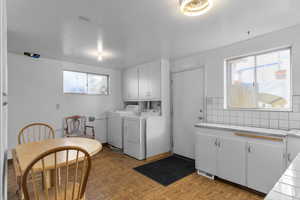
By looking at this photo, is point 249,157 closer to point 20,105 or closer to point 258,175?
point 258,175

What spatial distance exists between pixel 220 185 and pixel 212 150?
515mm

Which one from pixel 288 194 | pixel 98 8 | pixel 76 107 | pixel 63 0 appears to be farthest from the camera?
pixel 76 107

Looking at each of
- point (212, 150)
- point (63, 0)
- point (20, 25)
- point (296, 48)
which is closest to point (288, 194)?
point (212, 150)

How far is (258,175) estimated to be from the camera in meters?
2.03

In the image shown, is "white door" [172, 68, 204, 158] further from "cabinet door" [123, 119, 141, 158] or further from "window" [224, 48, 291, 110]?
"cabinet door" [123, 119, 141, 158]

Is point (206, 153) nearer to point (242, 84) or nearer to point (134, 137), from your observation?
point (242, 84)

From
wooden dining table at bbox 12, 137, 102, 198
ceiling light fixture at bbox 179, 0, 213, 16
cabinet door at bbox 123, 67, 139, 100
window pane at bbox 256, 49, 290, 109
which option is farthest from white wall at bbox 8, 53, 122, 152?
window pane at bbox 256, 49, 290, 109

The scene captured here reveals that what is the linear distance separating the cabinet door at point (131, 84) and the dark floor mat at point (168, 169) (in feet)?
6.19

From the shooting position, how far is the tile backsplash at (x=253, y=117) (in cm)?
208

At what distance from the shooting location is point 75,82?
402 cm

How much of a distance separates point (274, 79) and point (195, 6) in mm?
1877

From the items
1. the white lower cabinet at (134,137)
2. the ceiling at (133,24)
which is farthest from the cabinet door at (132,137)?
the ceiling at (133,24)

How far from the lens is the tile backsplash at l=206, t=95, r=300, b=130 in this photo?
2.08 meters

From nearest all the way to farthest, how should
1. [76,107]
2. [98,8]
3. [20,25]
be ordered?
[98,8]
[20,25]
[76,107]
